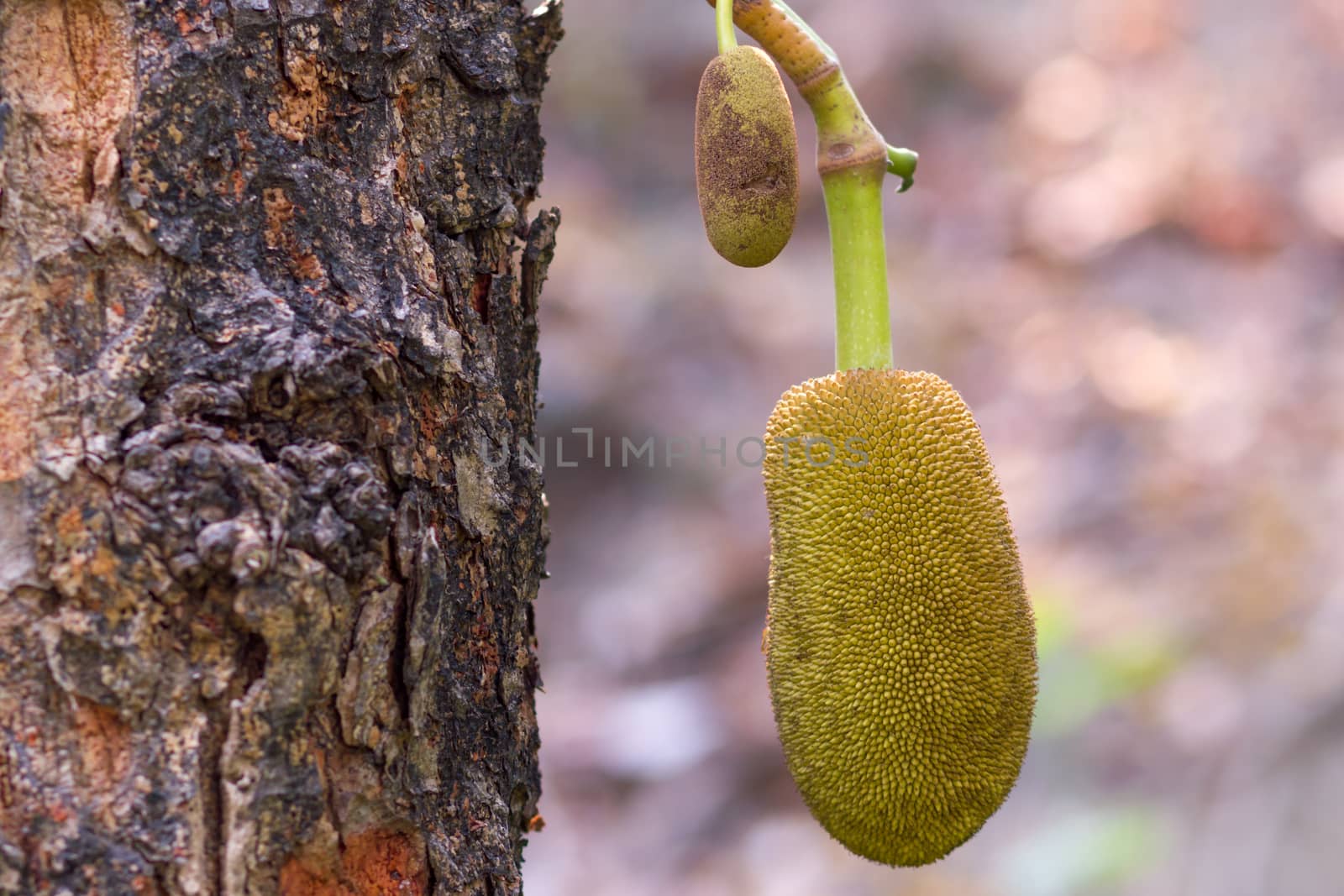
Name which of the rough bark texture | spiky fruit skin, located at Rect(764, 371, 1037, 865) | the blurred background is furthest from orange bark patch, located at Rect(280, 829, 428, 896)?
the blurred background

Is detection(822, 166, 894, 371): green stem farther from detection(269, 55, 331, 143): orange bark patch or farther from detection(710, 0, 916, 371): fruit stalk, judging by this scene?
detection(269, 55, 331, 143): orange bark patch

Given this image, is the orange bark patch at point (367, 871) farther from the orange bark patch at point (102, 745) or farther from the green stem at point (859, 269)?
the green stem at point (859, 269)

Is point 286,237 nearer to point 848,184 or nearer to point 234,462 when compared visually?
point 234,462

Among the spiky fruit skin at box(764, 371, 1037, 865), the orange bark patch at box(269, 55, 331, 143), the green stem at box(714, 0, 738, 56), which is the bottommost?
the spiky fruit skin at box(764, 371, 1037, 865)

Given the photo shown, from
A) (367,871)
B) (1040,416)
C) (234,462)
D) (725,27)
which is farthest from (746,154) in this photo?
(1040,416)

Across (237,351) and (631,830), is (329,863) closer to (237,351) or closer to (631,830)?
(237,351)

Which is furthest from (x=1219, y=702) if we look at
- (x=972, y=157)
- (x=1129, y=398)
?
(x=972, y=157)

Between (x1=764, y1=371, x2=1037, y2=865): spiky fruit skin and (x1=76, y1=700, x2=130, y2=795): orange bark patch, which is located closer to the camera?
(x1=76, y1=700, x2=130, y2=795): orange bark patch
